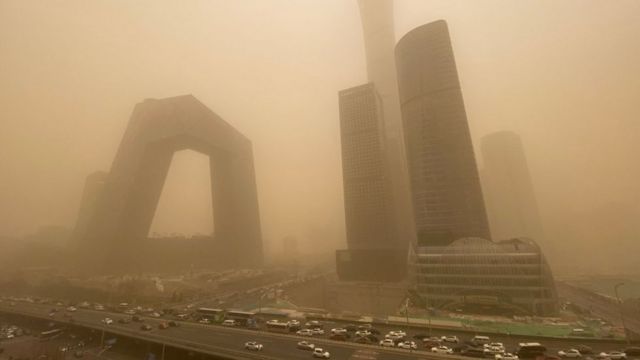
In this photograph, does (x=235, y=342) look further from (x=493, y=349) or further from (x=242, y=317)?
(x=493, y=349)

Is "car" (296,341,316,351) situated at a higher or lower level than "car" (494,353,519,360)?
higher

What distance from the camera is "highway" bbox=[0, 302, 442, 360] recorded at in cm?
4925

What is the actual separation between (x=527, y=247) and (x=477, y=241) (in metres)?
16.5

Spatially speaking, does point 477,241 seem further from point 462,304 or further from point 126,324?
point 126,324

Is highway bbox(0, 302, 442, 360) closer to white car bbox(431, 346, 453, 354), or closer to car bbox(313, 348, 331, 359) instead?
car bbox(313, 348, 331, 359)

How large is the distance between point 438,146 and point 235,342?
413 feet

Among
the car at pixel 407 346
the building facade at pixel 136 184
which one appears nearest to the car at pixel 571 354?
the car at pixel 407 346

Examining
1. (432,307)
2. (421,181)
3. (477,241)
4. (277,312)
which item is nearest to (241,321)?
(277,312)

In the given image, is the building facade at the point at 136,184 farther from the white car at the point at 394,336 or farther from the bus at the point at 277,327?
the white car at the point at 394,336

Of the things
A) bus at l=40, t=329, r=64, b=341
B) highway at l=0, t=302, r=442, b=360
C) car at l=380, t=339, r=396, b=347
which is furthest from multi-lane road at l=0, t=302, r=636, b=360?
bus at l=40, t=329, r=64, b=341

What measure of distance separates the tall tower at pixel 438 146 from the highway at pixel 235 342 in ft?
355

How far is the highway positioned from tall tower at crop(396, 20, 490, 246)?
10808 cm

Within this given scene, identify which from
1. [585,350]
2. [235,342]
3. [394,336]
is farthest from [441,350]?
[235,342]

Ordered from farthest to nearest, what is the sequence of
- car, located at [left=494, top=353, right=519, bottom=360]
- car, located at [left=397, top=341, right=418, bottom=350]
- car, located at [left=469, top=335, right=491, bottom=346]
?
1. car, located at [left=469, top=335, right=491, bottom=346]
2. car, located at [left=397, top=341, right=418, bottom=350]
3. car, located at [left=494, top=353, right=519, bottom=360]
